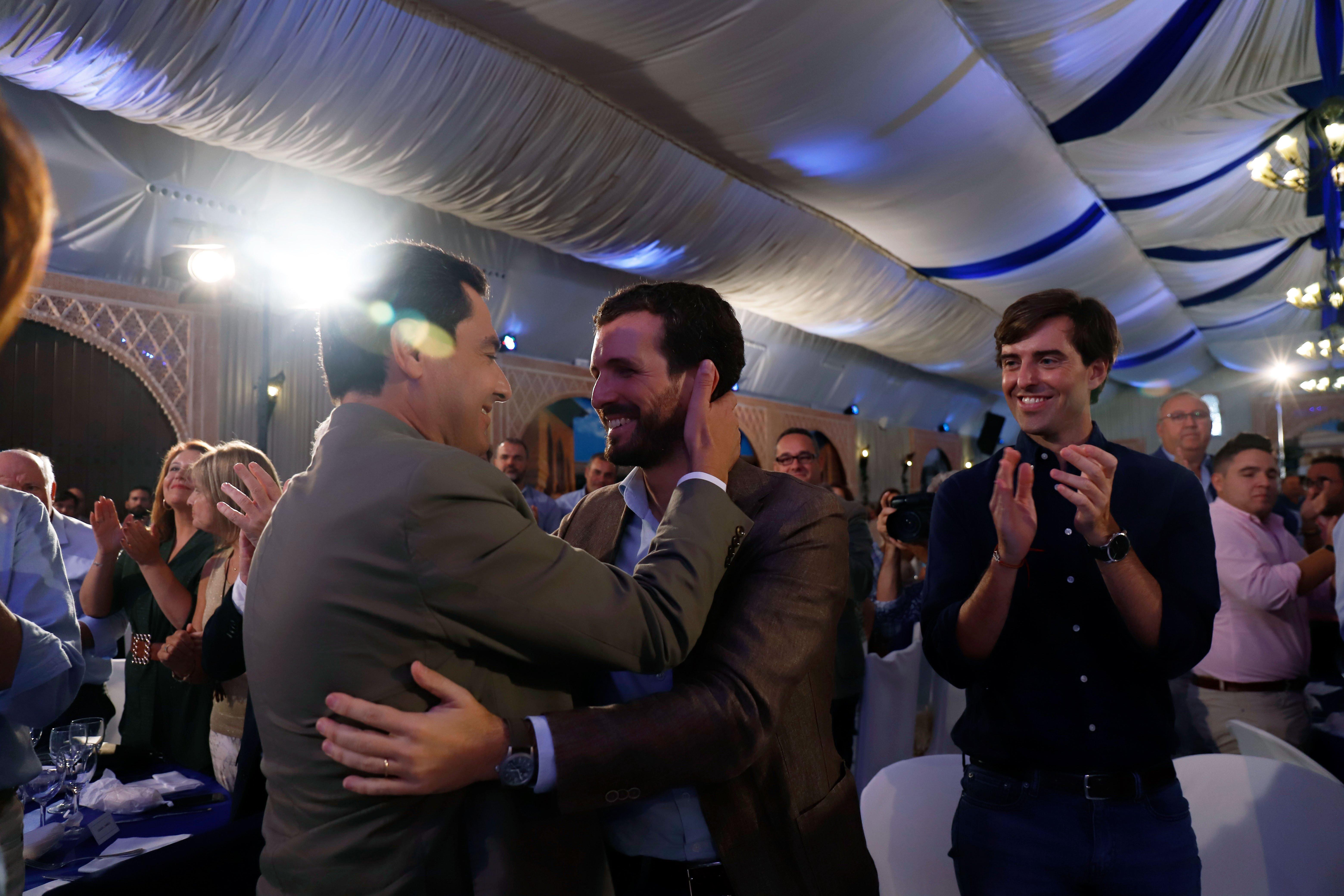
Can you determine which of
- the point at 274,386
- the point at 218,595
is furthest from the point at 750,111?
the point at 218,595

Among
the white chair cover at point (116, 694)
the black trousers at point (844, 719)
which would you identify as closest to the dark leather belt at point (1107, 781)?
the black trousers at point (844, 719)

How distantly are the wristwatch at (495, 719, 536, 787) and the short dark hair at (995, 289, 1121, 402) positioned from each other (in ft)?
3.66

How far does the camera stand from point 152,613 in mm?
3150

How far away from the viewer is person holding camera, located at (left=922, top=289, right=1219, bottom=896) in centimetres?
142

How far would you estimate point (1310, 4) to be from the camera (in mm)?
5820

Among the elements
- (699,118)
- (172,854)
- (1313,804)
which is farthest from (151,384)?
(1313,804)

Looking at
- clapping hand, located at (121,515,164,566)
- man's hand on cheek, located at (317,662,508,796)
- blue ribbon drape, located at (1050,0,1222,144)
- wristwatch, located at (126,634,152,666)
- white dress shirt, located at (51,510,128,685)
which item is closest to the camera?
man's hand on cheek, located at (317,662,508,796)

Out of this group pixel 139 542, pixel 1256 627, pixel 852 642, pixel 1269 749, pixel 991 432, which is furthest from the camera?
pixel 991 432

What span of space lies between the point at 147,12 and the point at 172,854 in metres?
3.66

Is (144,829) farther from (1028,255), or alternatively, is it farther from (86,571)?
(1028,255)

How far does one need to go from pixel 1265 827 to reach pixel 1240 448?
2.09 meters

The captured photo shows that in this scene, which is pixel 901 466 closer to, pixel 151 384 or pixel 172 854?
pixel 151 384

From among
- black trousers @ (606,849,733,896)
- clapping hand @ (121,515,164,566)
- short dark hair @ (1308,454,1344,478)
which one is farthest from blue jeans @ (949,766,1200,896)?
short dark hair @ (1308,454,1344,478)

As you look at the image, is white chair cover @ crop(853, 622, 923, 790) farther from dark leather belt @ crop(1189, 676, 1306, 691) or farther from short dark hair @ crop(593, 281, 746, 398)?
short dark hair @ crop(593, 281, 746, 398)
